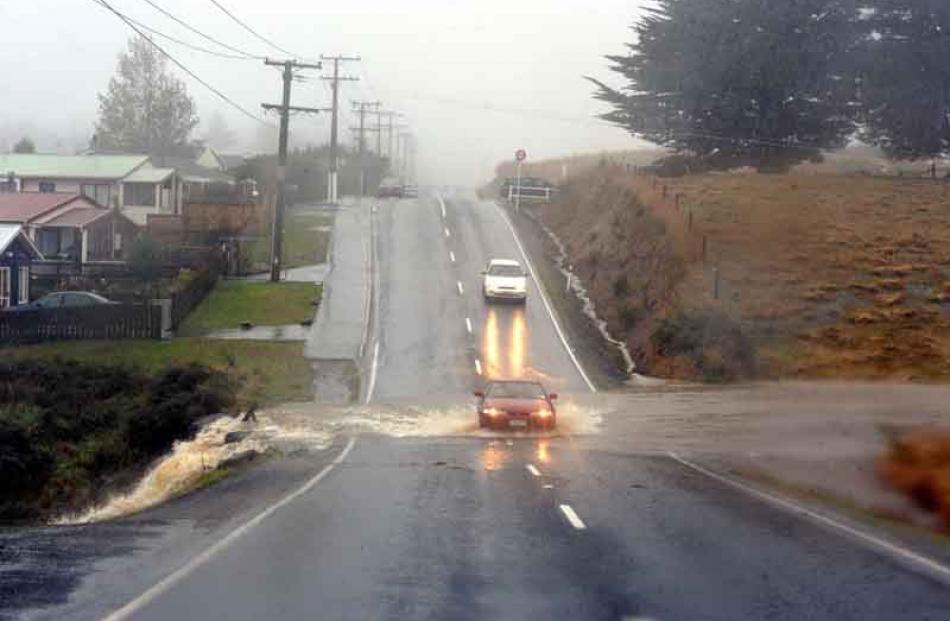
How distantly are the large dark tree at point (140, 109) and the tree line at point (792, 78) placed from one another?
59006 millimetres

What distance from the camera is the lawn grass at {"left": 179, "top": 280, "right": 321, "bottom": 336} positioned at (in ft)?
156

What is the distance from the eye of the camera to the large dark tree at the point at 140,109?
116500 millimetres

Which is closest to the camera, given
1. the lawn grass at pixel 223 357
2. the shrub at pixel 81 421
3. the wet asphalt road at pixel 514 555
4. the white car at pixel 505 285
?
the wet asphalt road at pixel 514 555

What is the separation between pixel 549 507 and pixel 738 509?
7.72 feet

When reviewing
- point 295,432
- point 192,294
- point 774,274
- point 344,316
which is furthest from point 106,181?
point 295,432

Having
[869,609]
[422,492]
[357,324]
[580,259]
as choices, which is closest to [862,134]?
[580,259]

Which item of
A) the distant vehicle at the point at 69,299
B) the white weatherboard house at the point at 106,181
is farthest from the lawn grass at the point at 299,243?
the distant vehicle at the point at 69,299

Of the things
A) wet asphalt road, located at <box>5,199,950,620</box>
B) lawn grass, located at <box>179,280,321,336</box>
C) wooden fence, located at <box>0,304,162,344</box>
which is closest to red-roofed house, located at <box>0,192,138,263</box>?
lawn grass, located at <box>179,280,321,336</box>

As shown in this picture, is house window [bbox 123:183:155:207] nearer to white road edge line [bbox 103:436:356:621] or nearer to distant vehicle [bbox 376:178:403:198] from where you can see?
distant vehicle [bbox 376:178:403:198]

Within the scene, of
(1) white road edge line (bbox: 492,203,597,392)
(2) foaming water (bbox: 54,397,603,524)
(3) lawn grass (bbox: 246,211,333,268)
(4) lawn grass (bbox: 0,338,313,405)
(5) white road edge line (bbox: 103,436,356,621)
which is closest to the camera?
(5) white road edge line (bbox: 103,436,356,621)

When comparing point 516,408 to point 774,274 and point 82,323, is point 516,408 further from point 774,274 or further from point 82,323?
point 82,323

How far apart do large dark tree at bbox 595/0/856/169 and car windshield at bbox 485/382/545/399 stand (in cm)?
3318

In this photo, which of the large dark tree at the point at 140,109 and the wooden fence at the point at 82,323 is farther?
the large dark tree at the point at 140,109

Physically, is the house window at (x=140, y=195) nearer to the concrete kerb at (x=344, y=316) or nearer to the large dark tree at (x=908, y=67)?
the concrete kerb at (x=344, y=316)
